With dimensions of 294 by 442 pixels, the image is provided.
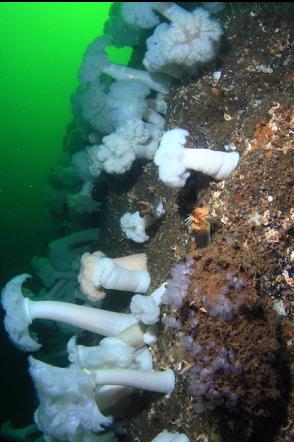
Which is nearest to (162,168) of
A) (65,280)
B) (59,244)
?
(59,244)

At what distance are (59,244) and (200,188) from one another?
4.27 m

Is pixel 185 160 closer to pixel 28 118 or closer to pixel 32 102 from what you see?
pixel 28 118

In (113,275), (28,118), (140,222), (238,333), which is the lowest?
(28,118)

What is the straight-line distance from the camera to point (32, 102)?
1534cm

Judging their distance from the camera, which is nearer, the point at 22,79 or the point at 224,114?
the point at 224,114

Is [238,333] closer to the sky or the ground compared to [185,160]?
closer to the ground

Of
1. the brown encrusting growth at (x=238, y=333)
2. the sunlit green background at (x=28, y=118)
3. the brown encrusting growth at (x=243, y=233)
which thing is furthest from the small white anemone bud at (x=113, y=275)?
the sunlit green background at (x=28, y=118)

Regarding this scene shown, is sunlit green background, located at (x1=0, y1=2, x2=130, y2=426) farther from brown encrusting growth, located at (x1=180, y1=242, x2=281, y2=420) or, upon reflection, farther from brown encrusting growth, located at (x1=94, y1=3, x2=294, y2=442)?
brown encrusting growth, located at (x1=180, y1=242, x2=281, y2=420)

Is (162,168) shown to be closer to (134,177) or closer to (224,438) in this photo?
(134,177)

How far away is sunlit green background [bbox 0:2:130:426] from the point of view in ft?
33.5

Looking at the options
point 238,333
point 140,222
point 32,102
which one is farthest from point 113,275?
point 32,102

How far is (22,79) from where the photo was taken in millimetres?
16188

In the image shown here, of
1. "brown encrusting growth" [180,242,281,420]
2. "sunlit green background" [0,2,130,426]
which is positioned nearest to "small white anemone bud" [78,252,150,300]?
"brown encrusting growth" [180,242,281,420]

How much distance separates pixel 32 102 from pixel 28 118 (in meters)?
1.30
